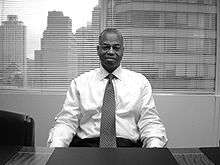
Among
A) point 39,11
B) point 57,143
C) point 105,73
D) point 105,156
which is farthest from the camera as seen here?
point 39,11

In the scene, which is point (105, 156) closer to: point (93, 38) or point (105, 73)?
point (105, 73)

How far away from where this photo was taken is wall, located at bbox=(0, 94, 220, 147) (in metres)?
2.87

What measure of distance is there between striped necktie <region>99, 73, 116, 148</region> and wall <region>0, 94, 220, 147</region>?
3.03 ft

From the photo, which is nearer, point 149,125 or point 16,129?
point 16,129

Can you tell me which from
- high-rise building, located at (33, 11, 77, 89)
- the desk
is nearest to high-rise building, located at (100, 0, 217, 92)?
high-rise building, located at (33, 11, 77, 89)

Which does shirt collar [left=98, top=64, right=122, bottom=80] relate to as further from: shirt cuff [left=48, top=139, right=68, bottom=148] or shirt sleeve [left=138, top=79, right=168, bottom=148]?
shirt cuff [left=48, top=139, right=68, bottom=148]

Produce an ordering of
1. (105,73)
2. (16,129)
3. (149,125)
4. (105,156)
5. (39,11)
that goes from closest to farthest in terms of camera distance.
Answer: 1. (105,156)
2. (16,129)
3. (149,125)
4. (105,73)
5. (39,11)

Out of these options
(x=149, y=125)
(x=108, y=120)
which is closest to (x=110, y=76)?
(x=108, y=120)

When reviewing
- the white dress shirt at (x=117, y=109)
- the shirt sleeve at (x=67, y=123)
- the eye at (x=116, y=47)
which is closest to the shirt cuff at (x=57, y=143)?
the shirt sleeve at (x=67, y=123)

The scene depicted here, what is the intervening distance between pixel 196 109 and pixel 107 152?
2.01 m

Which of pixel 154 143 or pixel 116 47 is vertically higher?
pixel 116 47

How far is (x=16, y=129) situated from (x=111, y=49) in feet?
3.12

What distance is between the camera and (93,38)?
9.57ft

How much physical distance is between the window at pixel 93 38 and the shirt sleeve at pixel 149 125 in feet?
2.74
